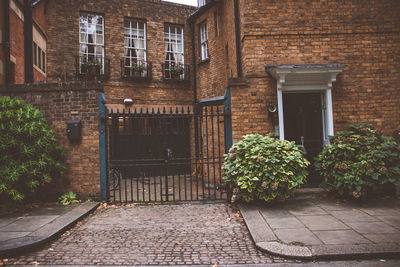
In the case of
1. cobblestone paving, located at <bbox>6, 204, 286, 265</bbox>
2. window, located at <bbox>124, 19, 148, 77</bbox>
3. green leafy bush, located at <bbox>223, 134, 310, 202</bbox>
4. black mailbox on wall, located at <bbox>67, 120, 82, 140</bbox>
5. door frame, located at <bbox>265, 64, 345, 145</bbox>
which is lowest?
cobblestone paving, located at <bbox>6, 204, 286, 265</bbox>

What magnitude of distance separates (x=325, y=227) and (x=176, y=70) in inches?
387

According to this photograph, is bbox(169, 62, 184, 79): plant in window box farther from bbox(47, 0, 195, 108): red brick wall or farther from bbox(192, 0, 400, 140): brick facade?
bbox(192, 0, 400, 140): brick facade

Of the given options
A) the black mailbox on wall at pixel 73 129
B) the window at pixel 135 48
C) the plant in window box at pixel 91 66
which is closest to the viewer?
the black mailbox on wall at pixel 73 129

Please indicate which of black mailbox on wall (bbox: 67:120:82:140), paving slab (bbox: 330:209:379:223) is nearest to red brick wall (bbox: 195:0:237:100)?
black mailbox on wall (bbox: 67:120:82:140)

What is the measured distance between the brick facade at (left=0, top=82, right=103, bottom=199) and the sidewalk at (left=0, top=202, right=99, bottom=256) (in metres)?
0.51

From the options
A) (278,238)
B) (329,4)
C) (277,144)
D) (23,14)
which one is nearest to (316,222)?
(278,238)

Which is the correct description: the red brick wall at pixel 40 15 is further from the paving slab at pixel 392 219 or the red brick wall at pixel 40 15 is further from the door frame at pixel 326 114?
the paving slab at pixel 392 219

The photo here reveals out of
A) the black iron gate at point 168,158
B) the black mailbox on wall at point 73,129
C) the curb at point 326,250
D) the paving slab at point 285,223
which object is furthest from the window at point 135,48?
the curb at point 326,250

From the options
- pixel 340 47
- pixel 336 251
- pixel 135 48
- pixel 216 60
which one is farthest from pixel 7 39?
pixel 336 251

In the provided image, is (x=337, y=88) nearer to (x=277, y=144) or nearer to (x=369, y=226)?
(x=277, y=144)

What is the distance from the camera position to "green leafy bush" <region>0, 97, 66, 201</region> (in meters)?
5.04

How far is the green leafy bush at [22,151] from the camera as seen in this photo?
16.5 feet

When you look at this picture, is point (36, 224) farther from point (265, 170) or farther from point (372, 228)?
point (372, 228)

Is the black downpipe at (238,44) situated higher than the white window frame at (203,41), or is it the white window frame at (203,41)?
the white window frame at (203,41)
